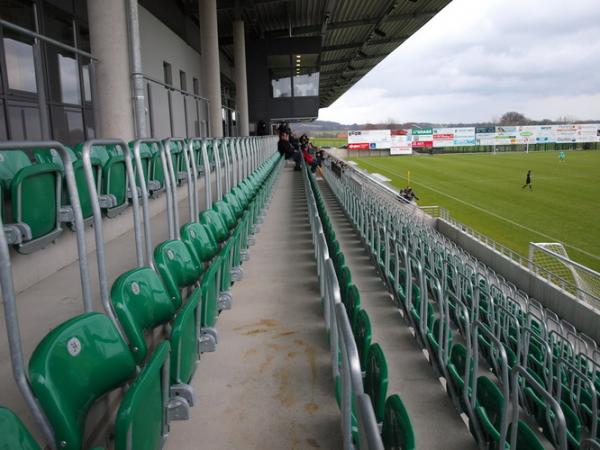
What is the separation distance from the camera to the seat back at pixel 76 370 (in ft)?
3.69

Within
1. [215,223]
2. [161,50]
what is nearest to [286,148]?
[161,50]

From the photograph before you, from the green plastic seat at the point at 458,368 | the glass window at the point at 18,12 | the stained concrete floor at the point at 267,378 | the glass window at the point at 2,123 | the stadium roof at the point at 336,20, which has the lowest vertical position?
the green plastic seat at the point at 458,368

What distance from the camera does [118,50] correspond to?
5.38 meters

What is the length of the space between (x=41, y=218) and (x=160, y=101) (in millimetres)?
8595

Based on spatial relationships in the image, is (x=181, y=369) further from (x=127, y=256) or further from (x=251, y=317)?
(x=127, y=256)

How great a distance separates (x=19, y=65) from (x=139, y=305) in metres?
4.64

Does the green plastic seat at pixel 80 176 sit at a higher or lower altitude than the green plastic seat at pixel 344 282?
higher

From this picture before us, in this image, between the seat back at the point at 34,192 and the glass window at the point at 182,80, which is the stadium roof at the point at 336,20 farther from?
the seat back at the point at 34,192

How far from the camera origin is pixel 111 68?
213 inches

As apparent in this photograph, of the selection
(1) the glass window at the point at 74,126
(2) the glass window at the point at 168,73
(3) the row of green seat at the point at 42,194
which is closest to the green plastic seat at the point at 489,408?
(3) the row of green seat at the point at 42,194

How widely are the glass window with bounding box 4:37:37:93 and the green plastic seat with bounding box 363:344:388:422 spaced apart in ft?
16.3

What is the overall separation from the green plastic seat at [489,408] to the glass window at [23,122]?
467 centimetres

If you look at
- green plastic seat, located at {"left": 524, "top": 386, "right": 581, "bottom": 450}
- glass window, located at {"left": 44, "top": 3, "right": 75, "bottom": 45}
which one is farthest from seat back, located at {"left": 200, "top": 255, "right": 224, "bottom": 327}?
glass window, located at {"left": 44, "top": 3, "right": 75, "bottom": 45}

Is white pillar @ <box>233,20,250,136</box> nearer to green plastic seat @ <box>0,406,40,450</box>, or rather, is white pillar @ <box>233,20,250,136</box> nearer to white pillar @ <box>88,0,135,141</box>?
white pillar @ <box>88,0,135,141</box>
